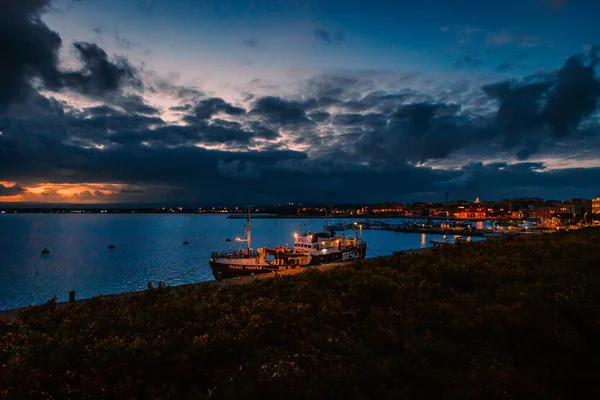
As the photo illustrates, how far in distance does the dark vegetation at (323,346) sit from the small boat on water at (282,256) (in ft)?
93.9

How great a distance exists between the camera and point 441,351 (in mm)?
6371

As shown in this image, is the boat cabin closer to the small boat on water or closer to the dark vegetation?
the small boat on water

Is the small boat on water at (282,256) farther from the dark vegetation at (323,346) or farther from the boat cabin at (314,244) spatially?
the dark vegetation at (323,346)

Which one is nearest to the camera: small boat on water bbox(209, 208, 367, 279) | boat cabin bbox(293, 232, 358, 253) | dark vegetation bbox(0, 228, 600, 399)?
dark vegetation bbox(0, 228, 600, 399)

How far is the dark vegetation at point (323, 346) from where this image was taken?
545 cm

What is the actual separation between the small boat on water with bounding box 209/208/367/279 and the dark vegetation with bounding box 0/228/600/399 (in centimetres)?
2863

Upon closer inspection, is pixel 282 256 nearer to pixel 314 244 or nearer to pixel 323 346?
pixel 314 244

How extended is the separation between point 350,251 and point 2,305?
4122 centimetres

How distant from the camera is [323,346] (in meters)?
6.95

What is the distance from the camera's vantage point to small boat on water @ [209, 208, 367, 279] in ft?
132

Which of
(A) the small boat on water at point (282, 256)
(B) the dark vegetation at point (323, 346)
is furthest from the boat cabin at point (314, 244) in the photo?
(B) the dark vegetation at point (323, 346)

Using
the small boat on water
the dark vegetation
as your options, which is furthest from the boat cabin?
the dark vegetation

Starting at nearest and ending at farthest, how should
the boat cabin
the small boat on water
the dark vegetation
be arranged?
the dark vegetation < the small boat on water < the boat cabin

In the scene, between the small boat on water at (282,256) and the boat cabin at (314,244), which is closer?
the small boat on water at (282,256)
